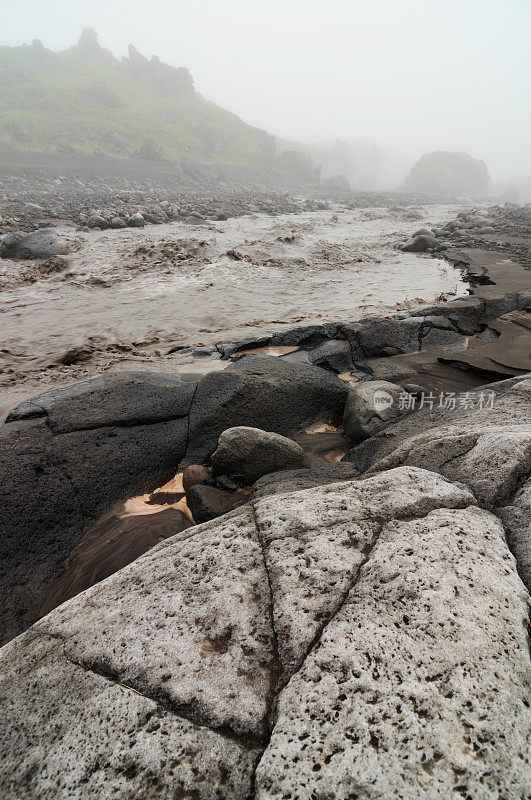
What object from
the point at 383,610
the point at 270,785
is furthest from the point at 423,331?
the point at 270,785

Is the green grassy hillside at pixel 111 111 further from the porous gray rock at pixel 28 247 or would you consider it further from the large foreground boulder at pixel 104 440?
the large foreground boulder at pixel 104 440

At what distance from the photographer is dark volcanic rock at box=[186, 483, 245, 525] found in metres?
3.19

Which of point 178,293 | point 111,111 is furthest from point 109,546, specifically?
point 111,111

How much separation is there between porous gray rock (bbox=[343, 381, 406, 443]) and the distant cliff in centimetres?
9728

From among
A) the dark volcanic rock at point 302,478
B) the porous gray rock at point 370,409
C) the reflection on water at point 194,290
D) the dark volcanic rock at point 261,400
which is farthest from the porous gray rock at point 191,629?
the reflection on water at point 194,290

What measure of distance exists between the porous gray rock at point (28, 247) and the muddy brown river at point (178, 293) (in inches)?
19.0

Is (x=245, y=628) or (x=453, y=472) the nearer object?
(x=245, y=628)

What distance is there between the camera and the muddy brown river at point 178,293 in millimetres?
6363

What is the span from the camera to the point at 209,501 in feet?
10.8

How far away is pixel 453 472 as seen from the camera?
2607 mm

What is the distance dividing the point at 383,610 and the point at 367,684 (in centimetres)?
30

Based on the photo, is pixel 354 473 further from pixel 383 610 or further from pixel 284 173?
pixel 284 173

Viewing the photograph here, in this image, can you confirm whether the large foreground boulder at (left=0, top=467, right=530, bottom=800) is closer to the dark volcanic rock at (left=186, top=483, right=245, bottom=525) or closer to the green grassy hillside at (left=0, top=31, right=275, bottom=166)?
the dark volcanic rock at (left=186, top=483, right=245, bottom=525)

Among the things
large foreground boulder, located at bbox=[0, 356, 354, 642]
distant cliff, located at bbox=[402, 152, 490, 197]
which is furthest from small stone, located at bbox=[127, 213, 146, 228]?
distant cliff, located at bbox=[402, 152, 490, 197]
